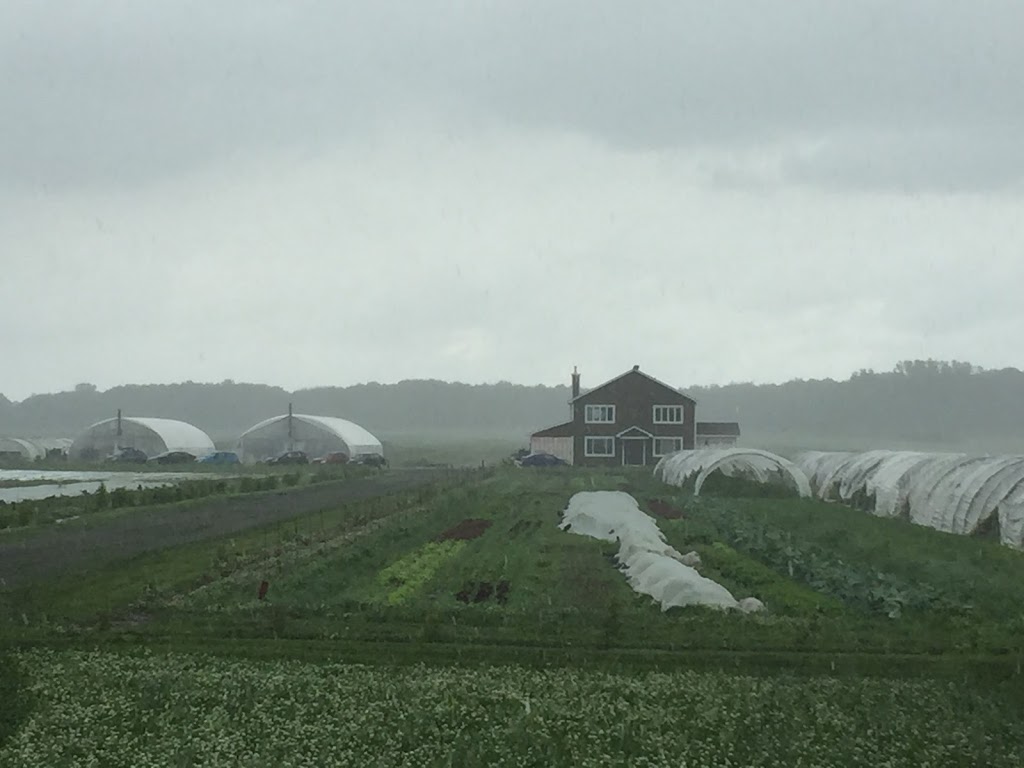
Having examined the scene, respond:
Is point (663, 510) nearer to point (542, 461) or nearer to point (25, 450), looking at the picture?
point (542, 461)

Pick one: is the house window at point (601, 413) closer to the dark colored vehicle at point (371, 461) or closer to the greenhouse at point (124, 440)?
the dark colored vehicle at point (371, 461)

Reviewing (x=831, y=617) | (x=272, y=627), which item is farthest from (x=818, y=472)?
(x=272, y=627)

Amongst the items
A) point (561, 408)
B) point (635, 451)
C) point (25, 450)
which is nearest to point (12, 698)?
point (635, 451)

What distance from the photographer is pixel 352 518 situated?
28844 mm

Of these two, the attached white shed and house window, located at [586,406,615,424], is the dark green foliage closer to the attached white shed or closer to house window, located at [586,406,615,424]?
house window, located at [586,406,615,424]

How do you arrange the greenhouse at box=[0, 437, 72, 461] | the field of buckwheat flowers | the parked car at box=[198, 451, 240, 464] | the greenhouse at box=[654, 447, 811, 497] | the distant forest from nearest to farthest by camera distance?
the field of buckwheat flowers → the greenhouse at box=[654, 447, 811, 497] → the parked car at box=[198, 451, 240, 464] → the greenhouse at box=[0, 437, 72, 461] → the distant forest

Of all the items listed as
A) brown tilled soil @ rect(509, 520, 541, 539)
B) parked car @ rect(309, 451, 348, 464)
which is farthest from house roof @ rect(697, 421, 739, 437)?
brown tilled soil @ rect(509, 520, 541, 539)

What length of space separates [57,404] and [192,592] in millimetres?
161000

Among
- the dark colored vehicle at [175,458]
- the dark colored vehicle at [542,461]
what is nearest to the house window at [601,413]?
the dark colored vehicle at [542,461]

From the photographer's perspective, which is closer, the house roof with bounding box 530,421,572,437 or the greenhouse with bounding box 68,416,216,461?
the house roof with bounding box 530,421,572,437

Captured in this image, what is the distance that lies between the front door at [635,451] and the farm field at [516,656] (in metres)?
34.8

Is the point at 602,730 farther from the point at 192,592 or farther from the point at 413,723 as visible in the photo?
the point at 192,592

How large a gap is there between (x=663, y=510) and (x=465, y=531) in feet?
26.9

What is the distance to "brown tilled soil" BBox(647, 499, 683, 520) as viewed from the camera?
30.1 metres
